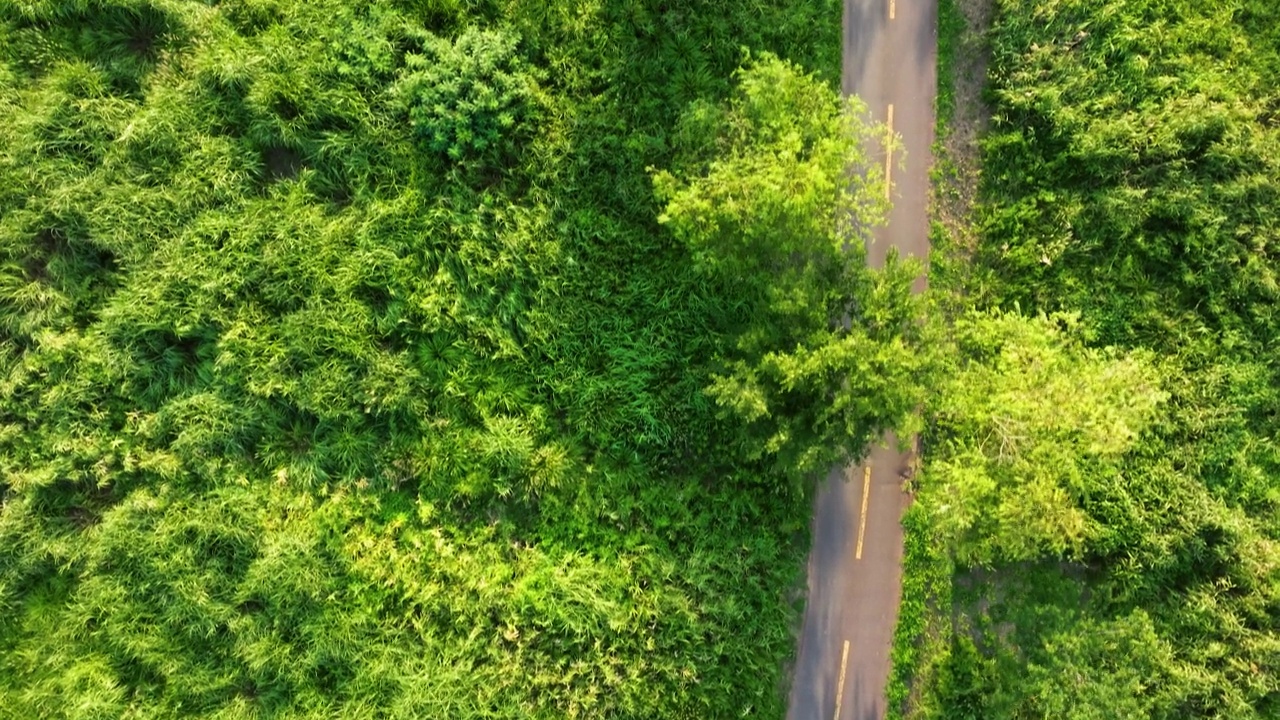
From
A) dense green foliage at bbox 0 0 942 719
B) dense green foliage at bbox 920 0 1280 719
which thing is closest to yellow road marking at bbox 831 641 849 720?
dense green foliage at bbox 0 0 942 719

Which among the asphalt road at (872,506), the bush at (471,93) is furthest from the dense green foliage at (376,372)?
the asphalt road at (872,506)

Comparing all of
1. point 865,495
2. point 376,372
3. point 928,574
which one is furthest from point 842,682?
A: point 376,372

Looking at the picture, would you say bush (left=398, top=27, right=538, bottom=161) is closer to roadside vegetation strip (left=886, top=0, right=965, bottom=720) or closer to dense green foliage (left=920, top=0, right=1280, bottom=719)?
roadside vegetation strip (left=886, top=0, right=965, bottom=720)

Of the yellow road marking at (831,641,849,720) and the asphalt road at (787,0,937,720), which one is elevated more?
the asphalt road at (787,0,937,720)

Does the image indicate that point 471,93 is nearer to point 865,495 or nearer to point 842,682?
point 865,495

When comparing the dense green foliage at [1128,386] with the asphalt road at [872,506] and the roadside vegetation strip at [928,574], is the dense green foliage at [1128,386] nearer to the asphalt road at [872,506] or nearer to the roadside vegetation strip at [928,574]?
the roadside vegetation strip at [928,574]

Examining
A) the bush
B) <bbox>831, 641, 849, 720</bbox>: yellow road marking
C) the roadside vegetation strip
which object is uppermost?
the bush
